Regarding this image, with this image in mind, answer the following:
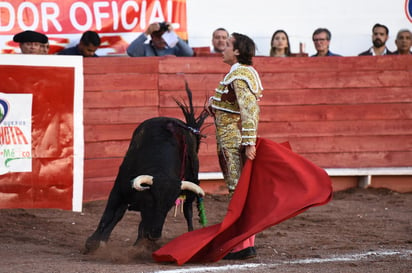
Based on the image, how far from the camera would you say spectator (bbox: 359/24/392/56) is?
8.62 metres

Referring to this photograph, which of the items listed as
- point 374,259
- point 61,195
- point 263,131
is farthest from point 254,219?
point 263,131

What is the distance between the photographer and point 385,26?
8.80 metres

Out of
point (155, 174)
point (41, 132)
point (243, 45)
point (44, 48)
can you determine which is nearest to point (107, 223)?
point (155, 174)

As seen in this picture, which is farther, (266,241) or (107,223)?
(266,241)

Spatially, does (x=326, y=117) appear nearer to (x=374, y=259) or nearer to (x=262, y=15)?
(x=262, y=15)

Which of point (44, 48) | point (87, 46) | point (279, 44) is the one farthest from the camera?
point (279, 44)

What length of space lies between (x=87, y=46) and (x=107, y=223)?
8.52ft

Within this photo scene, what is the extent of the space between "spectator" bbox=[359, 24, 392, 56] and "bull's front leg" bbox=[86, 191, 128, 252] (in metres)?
4.10

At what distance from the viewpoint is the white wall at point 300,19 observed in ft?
28.8

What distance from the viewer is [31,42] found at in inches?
286

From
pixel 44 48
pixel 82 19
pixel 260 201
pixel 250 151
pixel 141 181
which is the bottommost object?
pixel 260 201

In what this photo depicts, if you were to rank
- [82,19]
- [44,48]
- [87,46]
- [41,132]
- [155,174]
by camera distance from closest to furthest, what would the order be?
1. [155,174]
2. [41,132]
3. [44,48]
4. [87,46]
5. [82,19]

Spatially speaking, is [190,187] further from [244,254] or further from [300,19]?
[300,19]

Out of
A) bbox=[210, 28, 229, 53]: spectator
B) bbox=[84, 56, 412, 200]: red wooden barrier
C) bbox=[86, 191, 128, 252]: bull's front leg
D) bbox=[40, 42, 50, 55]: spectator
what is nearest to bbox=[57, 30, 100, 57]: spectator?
bbox=[84, 56, 412, 200]: red wooden barrier
